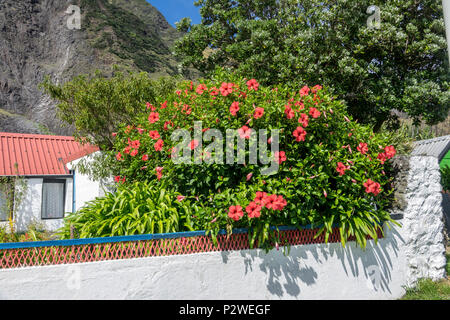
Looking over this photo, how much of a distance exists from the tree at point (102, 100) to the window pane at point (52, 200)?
177 inches

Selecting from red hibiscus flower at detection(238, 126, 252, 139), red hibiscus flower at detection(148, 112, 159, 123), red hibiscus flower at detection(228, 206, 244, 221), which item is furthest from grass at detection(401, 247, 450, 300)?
red hibiscus flower at detection(148, 112, 159, 123)

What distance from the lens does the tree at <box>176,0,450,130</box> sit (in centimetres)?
1059

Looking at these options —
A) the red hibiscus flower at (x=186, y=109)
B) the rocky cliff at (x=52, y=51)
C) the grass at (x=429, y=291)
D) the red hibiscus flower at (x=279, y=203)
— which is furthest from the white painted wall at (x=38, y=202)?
the rocky cliff at (x=52, y=51)

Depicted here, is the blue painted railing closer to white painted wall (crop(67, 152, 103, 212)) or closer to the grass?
the grass

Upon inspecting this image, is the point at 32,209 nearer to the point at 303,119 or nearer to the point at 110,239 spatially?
the point at 110,239

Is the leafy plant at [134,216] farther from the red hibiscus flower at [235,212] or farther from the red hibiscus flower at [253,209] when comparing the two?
the red hibiscus flower at [253,209]

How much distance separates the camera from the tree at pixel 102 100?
10250 mm

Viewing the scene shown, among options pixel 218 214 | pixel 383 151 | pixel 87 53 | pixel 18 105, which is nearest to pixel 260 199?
pixel 218 214

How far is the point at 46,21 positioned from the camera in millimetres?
58219

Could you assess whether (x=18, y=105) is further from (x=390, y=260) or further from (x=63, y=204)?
(x=390, y=260)

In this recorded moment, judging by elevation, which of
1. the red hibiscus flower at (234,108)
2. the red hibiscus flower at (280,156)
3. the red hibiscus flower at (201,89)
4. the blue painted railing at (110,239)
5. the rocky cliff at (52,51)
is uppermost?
the rocky cliff at (52,51)

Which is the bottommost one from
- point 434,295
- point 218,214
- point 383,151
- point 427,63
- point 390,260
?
point 434,295

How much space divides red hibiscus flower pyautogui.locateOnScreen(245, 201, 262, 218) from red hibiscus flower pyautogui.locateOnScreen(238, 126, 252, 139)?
0.93 meters
